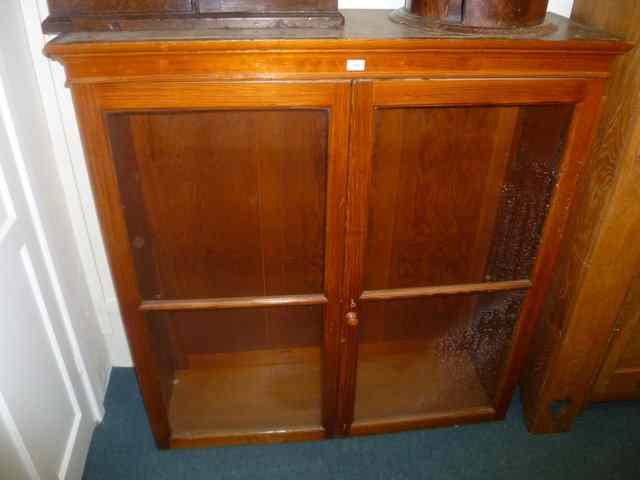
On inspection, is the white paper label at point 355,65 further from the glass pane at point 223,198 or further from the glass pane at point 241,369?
the glass pane at point 241,369

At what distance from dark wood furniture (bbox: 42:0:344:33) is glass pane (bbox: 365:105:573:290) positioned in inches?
13.6

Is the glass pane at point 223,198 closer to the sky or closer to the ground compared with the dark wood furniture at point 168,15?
closer to the ground

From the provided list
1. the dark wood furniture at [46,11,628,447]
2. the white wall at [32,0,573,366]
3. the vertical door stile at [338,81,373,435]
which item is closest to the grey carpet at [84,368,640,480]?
the dark wood furniture at [46,11,628,447]

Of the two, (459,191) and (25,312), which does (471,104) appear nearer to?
(459,191)

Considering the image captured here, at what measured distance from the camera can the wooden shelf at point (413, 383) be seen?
1624mm

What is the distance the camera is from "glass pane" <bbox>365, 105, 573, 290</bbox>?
1293 millimetres

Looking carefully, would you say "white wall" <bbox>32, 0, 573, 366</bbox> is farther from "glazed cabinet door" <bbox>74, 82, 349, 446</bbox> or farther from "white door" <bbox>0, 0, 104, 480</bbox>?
"glazed cabinet door" <bbox>74, 82, 349, 446</bbox>

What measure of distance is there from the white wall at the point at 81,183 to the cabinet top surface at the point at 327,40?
33 centimetres

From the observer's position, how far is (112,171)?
42.3 inches

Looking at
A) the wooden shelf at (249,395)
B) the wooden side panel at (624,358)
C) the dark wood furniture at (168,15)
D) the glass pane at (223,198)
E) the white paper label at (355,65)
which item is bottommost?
the wooden shelf at (249,395)

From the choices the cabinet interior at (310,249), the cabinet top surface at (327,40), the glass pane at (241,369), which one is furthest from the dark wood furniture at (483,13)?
the glass pane at (241,369)

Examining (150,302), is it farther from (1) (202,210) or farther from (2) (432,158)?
(2) (432,158)

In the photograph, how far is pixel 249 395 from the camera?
5.41 ft

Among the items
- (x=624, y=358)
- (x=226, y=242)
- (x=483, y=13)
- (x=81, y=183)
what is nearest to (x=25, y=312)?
(x=81, y=183)
